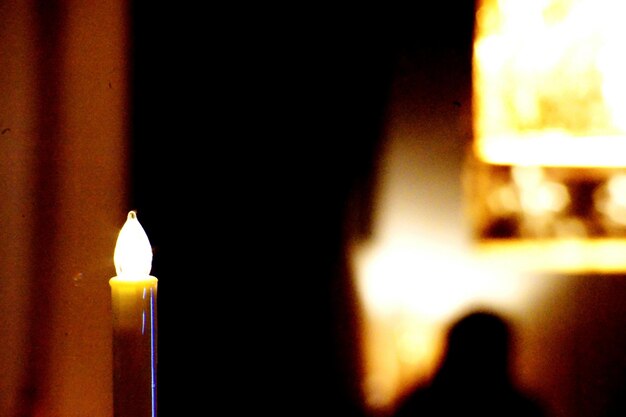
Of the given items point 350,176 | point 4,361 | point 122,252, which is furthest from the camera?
point 350,176

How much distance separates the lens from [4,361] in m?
1.01

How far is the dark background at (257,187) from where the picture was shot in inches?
41.3

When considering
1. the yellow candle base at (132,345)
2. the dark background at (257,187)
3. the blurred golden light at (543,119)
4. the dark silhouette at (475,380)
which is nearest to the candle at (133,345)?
the yellow candle base at (132,345)

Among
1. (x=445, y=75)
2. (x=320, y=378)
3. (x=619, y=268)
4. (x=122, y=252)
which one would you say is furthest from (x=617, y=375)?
(x=122, y=252)

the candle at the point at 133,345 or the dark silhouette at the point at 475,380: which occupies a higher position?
the candle at the point at 133,345

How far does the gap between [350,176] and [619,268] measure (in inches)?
26.7

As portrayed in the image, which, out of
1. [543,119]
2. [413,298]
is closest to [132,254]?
[413,298]

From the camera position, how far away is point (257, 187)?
3.56ft

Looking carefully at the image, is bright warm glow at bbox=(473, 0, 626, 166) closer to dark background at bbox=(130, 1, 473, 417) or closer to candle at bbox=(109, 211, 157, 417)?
dark background at bbox=(130, 1, 473, 417)

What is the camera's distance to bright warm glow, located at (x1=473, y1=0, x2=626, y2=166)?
1.21 meters

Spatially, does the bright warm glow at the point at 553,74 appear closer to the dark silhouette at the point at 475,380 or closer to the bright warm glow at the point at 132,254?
the dark silhouette at the point at 475,380

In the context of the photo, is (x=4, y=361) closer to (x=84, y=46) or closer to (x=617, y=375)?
(x=84, y=46)

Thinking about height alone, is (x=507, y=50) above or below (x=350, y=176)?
above

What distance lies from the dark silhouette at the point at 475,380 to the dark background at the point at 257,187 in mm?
191
